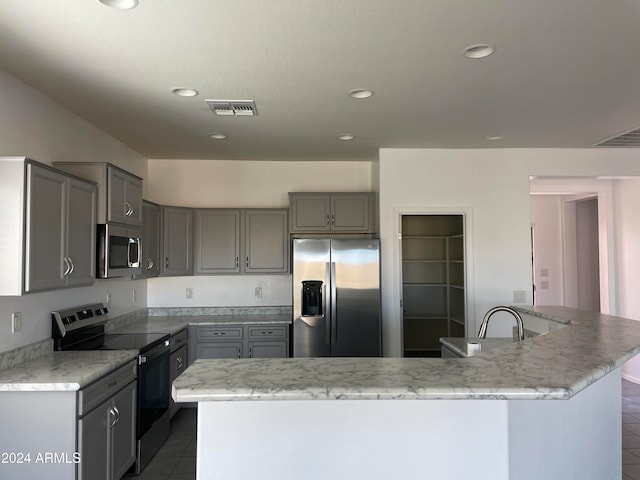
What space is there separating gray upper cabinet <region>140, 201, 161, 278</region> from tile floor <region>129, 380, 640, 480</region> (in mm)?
1427

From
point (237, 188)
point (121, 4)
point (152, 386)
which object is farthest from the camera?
point (237, 188)

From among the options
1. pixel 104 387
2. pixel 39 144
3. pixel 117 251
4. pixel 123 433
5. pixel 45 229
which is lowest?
pixel 123 433

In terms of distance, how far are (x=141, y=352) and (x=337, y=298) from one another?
185 centimetres

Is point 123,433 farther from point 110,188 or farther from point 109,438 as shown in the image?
point 110,188

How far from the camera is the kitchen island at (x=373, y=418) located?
124cm

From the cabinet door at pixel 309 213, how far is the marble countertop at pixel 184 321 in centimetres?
101

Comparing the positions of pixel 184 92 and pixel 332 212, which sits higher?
pixel 184 92

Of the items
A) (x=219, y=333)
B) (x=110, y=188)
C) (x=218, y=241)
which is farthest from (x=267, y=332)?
(x=110, y=188)

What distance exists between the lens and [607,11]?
1.88 m

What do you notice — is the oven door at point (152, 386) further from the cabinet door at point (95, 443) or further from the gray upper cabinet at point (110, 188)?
the gray upper cabinet at point (110, 188)

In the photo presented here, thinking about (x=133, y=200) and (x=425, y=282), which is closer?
(x=133, y=200)

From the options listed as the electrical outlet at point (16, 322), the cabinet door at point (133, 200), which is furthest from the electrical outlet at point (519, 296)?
the electrical outlet at point (16, 322)

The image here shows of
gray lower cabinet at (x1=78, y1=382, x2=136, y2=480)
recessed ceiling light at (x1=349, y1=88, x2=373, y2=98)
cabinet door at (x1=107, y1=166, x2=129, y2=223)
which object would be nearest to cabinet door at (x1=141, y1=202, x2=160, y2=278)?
cabinet door at (x1=107, y1=166, x2=129, y2=223)

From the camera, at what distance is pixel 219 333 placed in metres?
4.25
